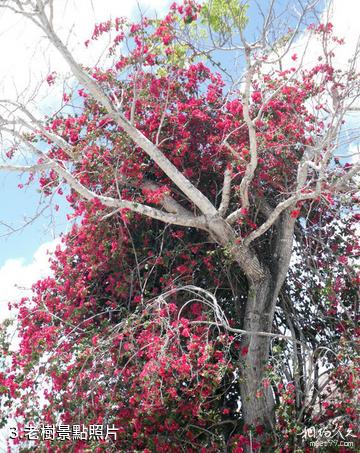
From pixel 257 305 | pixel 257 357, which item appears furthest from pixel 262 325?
pixel 257 357

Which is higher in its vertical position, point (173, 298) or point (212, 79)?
point (212, 79)

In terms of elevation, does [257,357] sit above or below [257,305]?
below

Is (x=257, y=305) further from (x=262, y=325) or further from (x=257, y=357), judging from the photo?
(x=257, y=357)

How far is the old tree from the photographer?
595 cm

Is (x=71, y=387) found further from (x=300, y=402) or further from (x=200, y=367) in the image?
(x=300, y=402)

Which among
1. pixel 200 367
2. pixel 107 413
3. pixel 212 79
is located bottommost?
pixel 107 413

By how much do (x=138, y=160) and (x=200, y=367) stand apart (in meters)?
2.49

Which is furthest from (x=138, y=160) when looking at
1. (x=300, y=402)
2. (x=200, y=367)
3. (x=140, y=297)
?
(x=300, y=402)

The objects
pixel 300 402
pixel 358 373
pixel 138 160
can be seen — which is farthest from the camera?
pixel 138 160

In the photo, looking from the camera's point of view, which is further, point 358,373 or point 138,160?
point 138,160

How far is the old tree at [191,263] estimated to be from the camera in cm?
595

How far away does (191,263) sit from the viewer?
269 inches

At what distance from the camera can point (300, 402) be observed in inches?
257

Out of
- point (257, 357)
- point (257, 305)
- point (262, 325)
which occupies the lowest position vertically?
point (257, 357)
